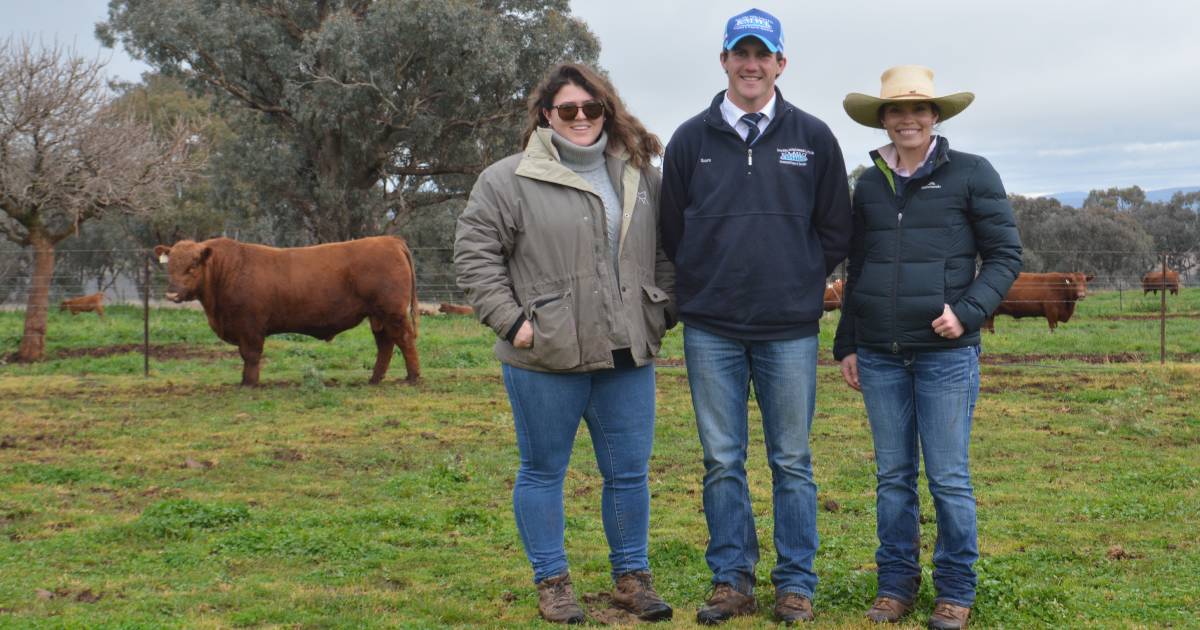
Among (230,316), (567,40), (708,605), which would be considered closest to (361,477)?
(708,605)

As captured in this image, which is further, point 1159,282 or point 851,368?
point 1159,282

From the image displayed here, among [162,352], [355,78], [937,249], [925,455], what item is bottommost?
[162,352]

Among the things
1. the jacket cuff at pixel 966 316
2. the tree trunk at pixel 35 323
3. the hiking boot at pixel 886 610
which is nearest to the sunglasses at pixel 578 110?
the jacket cuff at pixel 966 316

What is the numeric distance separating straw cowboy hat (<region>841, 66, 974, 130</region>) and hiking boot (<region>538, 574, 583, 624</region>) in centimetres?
217

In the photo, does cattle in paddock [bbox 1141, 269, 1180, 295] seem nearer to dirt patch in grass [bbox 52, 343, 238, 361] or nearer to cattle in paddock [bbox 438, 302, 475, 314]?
cattle in paddock [bbox 438, 302, 475, 314]

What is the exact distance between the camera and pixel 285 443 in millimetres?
8680

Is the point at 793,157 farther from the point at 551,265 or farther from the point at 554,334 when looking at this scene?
the point at 554,334

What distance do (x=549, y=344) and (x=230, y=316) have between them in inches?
351

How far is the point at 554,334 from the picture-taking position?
155 inches

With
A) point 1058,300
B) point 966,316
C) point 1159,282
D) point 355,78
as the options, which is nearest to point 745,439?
point 966,316

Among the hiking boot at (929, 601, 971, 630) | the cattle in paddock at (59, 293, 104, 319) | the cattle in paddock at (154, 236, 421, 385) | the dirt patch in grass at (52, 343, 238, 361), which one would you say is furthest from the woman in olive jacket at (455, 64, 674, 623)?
the cattle in paddock at (59, 293, 104, 319)

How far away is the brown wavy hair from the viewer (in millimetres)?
4102

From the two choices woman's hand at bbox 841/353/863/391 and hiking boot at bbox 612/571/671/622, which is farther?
woman's hand at bbox 841/353/863/391

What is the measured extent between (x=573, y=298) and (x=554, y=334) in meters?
0.16
